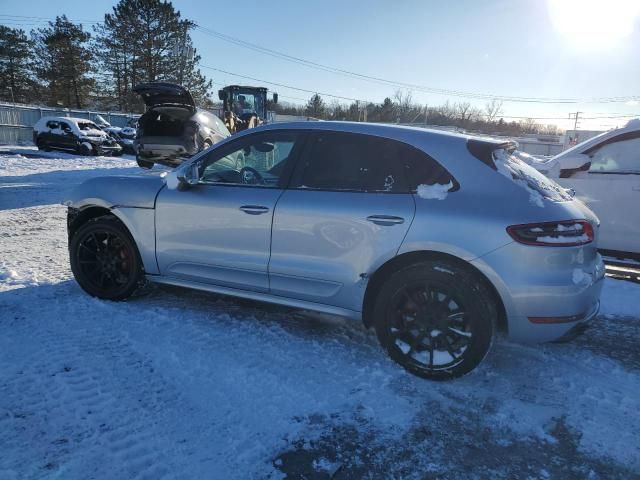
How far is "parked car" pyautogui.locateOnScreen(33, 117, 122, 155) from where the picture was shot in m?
19.4

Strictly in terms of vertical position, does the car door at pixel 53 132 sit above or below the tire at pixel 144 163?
above

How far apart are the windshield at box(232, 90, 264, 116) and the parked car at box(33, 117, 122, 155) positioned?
Result: 6.26 metres

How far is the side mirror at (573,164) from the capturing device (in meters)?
5.71

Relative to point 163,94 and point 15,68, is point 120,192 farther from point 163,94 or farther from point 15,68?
point 15,68

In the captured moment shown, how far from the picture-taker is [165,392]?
279 centimetres

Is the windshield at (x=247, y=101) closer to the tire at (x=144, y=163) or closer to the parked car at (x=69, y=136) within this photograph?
the parked car at (x=69, y=136)

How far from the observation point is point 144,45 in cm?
4478

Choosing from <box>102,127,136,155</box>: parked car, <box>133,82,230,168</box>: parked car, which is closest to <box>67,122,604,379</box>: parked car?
<box>133,82,230,168</box>: parked car

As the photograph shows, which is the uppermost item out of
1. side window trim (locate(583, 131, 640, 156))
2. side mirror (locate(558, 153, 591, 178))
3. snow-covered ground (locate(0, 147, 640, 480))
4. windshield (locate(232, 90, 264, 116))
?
windshield (locate(232, 90, 264, 116))

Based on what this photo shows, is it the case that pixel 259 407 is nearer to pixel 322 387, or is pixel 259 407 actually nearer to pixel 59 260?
pixel 322 387

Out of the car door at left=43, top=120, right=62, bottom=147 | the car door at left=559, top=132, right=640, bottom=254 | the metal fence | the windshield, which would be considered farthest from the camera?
the metal fence

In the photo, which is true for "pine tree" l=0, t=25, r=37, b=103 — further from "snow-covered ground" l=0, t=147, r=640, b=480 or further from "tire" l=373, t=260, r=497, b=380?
"tire" l=373, t=260, r=497, b=380

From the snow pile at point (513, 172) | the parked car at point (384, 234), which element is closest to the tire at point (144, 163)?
the parked car at point (384, 234)

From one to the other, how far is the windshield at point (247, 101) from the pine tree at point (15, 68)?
3706cm
